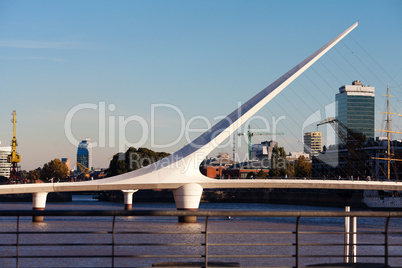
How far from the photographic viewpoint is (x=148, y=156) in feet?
282

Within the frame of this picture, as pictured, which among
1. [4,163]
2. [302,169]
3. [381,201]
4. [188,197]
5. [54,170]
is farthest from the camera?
[4,163]

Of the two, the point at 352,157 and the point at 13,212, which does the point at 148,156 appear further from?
the point at 13,212

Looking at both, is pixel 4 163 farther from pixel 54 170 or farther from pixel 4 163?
pixel 54 170

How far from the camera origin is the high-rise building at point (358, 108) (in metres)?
148

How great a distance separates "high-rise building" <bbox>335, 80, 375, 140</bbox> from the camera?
14762 cm

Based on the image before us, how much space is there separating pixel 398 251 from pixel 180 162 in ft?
63.2

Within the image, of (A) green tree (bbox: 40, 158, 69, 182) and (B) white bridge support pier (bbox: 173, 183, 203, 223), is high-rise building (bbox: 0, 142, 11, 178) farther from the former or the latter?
(B) white bridge support pier (bbox: 173, 183, 203, 223)

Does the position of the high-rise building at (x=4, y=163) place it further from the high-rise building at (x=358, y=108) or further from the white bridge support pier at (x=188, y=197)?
the white bridge support pier at (x=188, y=197)

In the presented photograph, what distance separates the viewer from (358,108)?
148 metres

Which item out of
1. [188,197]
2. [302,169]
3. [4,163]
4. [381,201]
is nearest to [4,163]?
[4,163]

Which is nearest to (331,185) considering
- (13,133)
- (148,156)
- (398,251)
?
(398,251)

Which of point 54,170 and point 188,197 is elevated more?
point 188,197

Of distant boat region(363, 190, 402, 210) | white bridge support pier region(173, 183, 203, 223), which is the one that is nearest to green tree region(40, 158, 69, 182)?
distant boat region(363, 190, 402, 210)

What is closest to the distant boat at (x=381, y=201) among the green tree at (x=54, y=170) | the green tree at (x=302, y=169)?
the green tree at (x=302, y=169)
